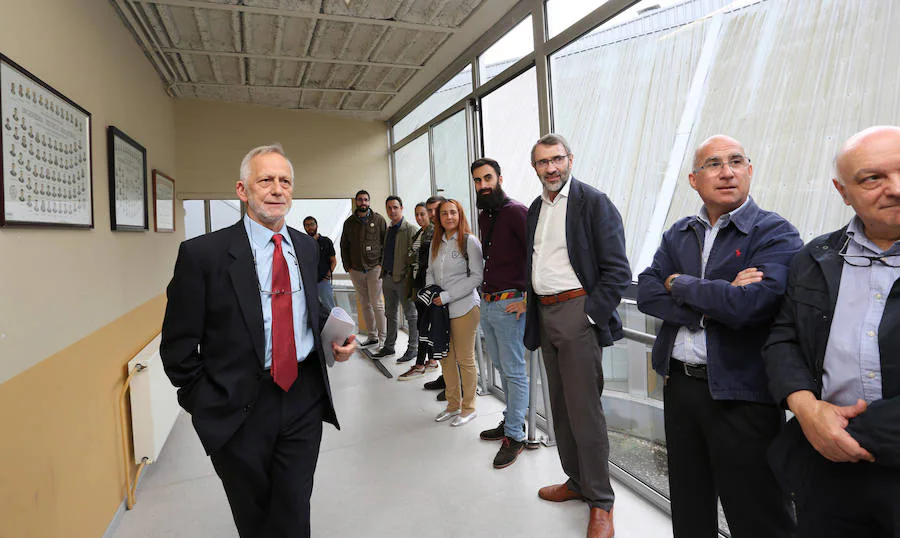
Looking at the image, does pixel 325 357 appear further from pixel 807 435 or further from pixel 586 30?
pixel 586 30

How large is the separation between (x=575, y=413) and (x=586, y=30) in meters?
2.14

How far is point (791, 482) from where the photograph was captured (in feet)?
3.86

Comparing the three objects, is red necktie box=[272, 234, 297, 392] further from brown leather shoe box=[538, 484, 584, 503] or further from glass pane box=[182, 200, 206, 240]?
glass pane box=[182, 200, 206, 240]

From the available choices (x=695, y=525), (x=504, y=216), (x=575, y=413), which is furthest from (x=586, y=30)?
(x=695, y=525)

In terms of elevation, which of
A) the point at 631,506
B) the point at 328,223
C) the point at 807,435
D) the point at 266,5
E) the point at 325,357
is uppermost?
the point at 266,5

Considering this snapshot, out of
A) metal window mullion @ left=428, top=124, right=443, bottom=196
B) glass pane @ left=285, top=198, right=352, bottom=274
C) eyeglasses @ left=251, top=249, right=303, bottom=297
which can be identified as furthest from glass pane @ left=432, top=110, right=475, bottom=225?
eyeglasses @ left=251, top=249, right=303, bottom=297

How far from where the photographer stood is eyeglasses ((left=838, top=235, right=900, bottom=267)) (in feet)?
3.38

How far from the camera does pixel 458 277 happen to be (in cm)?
315

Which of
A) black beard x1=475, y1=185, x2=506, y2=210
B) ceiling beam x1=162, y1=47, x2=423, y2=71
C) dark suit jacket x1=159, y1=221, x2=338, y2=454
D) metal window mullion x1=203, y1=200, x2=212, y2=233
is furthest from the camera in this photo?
metal window mullion x1=203, y1=200, x2=212, y2=233

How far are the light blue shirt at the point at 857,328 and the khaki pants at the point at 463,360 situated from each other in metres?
2.21

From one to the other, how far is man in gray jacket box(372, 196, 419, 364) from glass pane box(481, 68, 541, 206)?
1170 mm

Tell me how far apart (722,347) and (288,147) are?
5988 millimetres

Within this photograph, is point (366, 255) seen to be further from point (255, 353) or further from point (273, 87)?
point (255, 353)

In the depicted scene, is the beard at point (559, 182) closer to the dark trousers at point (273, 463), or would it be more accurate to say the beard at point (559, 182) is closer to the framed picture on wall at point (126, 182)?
the dark trousers at point (273, 463)
